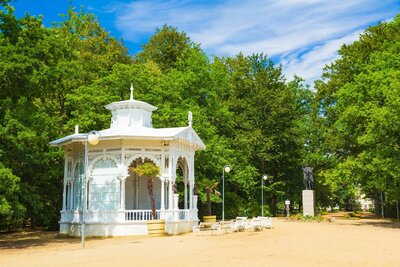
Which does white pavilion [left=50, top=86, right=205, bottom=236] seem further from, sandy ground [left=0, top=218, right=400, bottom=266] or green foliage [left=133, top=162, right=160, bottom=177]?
sandy ground [left=0, top=218, right=400, bottom=266]

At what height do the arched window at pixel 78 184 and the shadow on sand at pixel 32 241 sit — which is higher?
the arched window at pixel 78 184

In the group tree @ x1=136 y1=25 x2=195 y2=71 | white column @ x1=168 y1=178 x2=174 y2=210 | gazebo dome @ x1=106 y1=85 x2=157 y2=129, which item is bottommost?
white column @ x1=168 y1=178 x2=174 y2=210

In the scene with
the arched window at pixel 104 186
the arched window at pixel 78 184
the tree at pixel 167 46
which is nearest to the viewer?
the arched window at pixel 104 186

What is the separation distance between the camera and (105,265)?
39.5ft

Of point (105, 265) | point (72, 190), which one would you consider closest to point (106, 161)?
point (72, 190)

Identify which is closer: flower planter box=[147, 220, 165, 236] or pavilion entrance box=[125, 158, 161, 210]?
flower planter box=[147, 220, 165, 236]

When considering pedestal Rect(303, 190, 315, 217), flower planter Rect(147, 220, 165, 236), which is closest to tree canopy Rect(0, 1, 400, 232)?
pedestal Rect(303, 190, 315, 217)

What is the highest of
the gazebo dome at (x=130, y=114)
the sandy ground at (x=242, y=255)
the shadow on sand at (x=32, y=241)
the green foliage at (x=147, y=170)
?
the gazebo dome at (x=130, y=114)

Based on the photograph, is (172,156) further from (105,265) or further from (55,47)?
(105,265)

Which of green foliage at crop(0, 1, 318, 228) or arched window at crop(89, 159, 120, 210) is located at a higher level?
green foliage at crop(0, 1, 318, 228)

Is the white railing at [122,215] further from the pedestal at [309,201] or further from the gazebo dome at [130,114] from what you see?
the pedestal at [309,201]

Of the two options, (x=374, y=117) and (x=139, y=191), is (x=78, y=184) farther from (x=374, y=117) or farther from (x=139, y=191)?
(x=374, y=117)

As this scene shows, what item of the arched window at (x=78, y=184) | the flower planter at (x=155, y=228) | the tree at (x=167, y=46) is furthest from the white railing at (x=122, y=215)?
the tree at (x=167, y=46)

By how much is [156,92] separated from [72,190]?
13.9 meters
